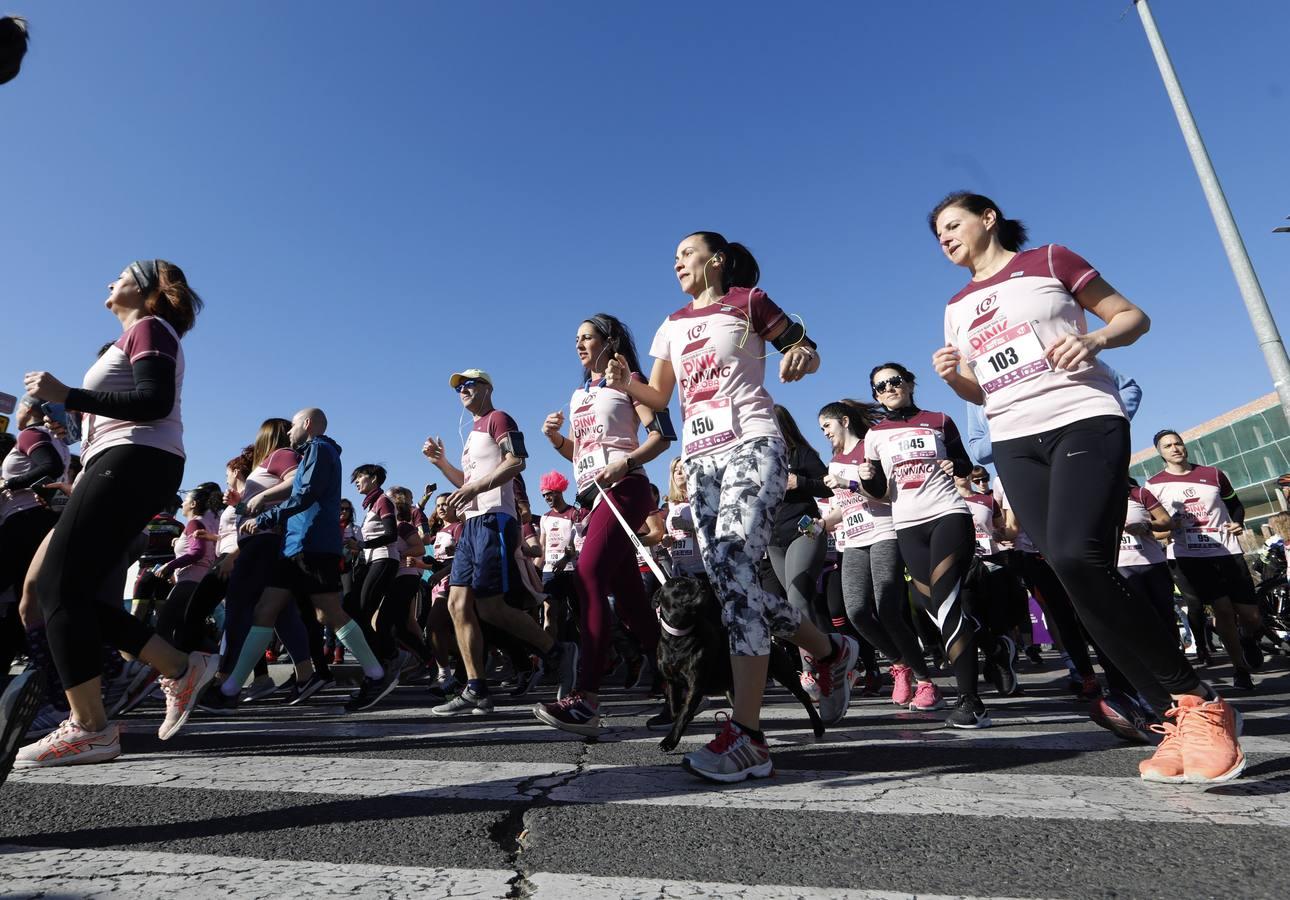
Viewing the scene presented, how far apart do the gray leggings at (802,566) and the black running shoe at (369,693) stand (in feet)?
9.61

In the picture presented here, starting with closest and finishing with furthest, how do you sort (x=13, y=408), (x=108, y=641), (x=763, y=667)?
(x=763, y=667) < (x=108, y=641) < (x=13, y=408)

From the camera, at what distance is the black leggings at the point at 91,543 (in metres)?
3.27

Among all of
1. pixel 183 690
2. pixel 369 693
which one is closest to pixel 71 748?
pixel 183 690

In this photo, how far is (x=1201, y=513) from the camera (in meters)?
7.25

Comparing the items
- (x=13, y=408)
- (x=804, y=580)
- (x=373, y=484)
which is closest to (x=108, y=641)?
(x=13, y=408)

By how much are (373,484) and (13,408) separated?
3339 millimetres

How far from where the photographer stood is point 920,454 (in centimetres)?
533

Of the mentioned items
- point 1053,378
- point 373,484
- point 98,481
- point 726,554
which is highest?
point 373,484

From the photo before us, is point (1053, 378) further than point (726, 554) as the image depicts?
No

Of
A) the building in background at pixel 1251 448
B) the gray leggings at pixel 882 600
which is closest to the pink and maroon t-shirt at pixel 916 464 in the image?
the gray leggings at pixel 882 600

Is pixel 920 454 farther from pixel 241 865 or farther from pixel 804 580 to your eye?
pixel 241 865

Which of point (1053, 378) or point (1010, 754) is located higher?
point (1053, 378)

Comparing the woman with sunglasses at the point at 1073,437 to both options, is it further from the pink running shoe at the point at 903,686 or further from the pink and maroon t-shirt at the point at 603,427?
the pink running shoe at the point at 903,686

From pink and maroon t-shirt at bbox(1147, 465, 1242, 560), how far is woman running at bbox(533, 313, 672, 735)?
5.14 metres
